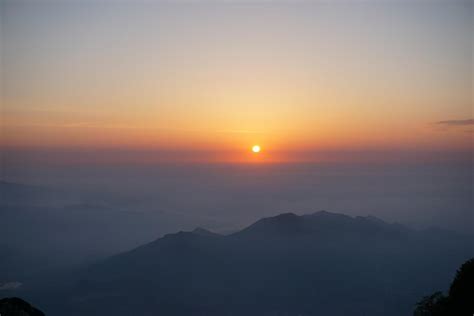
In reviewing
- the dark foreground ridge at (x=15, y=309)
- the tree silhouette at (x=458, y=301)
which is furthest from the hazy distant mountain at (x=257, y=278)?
the tree silhouette at (x=458, y=301)

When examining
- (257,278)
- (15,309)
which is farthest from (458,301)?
(257,278)

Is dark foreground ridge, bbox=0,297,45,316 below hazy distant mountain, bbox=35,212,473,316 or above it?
above

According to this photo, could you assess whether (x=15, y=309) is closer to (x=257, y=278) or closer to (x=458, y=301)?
(x=458, y=301)

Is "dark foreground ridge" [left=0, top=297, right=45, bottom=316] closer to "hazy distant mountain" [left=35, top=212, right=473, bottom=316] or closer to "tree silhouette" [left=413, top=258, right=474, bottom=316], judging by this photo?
"tree silhouette" [left=413, top=258, right=474, bottom=316]

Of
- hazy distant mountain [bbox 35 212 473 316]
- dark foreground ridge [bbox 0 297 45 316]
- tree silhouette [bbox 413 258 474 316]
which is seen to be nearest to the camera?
dark foreground ridge [bbox 0 297 45 316]

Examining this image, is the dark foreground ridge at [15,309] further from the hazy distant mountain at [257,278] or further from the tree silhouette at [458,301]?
the hazy distant mountain at [257,278]

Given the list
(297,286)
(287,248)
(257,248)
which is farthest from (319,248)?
(297,286)

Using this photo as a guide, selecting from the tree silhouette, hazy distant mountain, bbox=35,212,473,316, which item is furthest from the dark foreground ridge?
hazy distant mountain, bbox=35,212,473,316

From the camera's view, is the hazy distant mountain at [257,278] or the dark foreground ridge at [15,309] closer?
the dark foreground ridge at [15,309]

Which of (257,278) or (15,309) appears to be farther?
(257,278)
